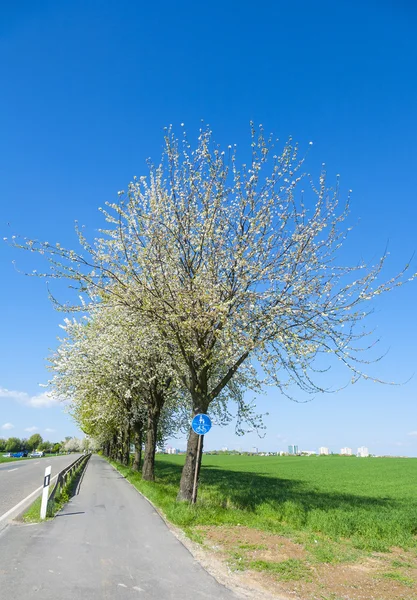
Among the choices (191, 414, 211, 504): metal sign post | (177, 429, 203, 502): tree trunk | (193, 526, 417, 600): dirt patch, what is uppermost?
(191, 414, 211, 504): metal sign post

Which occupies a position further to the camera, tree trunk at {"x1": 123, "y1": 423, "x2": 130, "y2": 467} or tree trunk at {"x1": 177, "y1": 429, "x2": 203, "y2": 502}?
tree trunk at {"x1": 123, "y1": 423, "x2": 130, "y2": 467}

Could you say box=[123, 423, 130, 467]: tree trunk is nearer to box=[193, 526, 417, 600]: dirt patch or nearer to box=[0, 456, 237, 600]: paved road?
box=[0, 456, 237, 600]: paved road

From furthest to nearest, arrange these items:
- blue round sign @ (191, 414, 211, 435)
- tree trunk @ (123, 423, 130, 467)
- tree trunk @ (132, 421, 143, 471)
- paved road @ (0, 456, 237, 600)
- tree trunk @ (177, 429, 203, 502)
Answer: tree trunk @ (123, 423, 130, 467)
tree trunk @ (132, 421, 143, 471)
tree trunk @ (177, 429, 203, 502)
blue round sign @ (191, 414, 211, 435)
paved road @ (0, 456, 237, 600)

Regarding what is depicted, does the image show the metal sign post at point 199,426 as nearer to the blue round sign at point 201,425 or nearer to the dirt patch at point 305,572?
the blue round sign at point 201,425

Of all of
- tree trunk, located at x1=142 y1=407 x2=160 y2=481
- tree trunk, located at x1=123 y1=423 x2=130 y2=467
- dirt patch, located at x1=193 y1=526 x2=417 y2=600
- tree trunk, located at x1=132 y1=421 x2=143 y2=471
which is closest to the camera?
dirt patch, located at x1=193 y1=526 x2=417 y2=600

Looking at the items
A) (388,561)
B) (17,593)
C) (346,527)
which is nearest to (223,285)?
(346,527)

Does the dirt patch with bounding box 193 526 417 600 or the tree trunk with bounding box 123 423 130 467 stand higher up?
the tree trunk with bounding box 123 423 130 467

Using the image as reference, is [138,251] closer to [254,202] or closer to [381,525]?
[254,202]

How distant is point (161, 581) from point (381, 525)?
25.0ft

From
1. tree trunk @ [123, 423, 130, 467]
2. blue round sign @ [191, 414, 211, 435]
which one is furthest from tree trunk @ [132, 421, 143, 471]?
blue round sign @ [191, 414, 211, 435]

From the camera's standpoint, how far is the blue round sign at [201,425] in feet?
45.8

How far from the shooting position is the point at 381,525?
11.8 metres

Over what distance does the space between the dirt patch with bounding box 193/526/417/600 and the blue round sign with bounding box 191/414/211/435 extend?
4.14 meters

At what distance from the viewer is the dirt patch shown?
21.2ft
